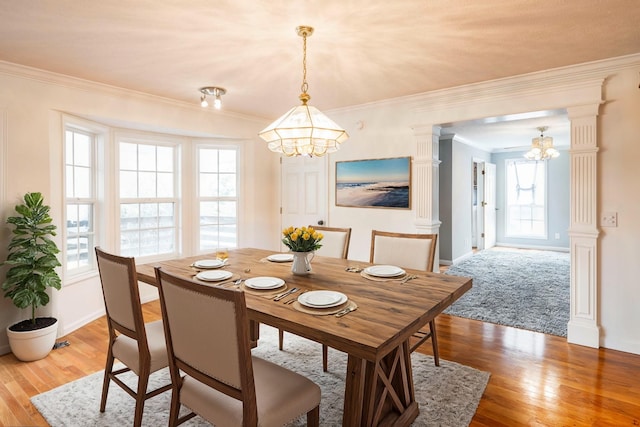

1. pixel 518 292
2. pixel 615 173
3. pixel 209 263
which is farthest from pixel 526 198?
pixel 209 263

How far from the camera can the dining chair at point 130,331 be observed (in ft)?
5.92

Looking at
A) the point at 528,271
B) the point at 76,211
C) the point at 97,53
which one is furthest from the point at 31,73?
the point at 528,271

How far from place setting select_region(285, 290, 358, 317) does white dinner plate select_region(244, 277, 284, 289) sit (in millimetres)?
238

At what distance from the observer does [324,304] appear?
5.46 feet

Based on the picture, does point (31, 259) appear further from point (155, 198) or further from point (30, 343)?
point (155, 198)

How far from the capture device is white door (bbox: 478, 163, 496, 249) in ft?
26.0

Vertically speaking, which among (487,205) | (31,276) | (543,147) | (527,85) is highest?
(527,85)

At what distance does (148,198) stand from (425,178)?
329 cm

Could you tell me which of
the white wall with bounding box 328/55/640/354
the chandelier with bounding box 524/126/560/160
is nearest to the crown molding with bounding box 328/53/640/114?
the white wall with bounding box 328/55/640/354

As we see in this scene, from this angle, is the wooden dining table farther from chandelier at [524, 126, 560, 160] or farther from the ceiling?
chandelier at [524, 126, 560, 160]

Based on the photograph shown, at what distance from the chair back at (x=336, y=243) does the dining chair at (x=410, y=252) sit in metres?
0.25

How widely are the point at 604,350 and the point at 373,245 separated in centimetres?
211

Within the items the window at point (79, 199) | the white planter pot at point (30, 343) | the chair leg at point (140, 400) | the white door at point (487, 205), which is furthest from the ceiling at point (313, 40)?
the white door at point (487, 205)

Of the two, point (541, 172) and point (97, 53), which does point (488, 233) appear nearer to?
point (541, 172)
